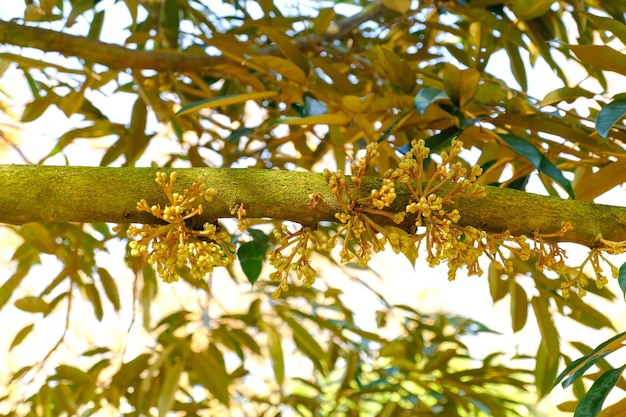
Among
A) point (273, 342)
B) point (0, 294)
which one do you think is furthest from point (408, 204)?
point (0, 294)

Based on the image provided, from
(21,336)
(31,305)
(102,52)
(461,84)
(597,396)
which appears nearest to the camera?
(597,396)

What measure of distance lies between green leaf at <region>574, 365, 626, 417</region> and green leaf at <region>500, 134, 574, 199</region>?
0.59 feet

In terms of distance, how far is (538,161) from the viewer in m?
0.65

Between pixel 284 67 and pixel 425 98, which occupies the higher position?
pixel 284 67

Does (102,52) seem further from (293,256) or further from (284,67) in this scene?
(293,256)

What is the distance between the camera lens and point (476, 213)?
546mm

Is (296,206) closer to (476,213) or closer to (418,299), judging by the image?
(476,213)

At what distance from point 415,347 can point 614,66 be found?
823 mm

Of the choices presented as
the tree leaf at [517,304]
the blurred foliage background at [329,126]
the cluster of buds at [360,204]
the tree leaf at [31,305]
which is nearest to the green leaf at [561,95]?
the blurred foliage background at [329,126]

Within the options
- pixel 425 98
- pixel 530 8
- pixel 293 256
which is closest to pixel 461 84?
pixel 425 98

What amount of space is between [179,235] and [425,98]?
0.91 ft

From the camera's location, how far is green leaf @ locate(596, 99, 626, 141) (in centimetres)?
56

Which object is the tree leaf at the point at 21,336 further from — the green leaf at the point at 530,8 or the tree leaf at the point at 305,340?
the green leaf at the point at 530,8

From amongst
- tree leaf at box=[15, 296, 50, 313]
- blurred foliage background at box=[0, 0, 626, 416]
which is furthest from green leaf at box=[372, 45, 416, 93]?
tree leaf at box=[15, 296, 50, 313]
